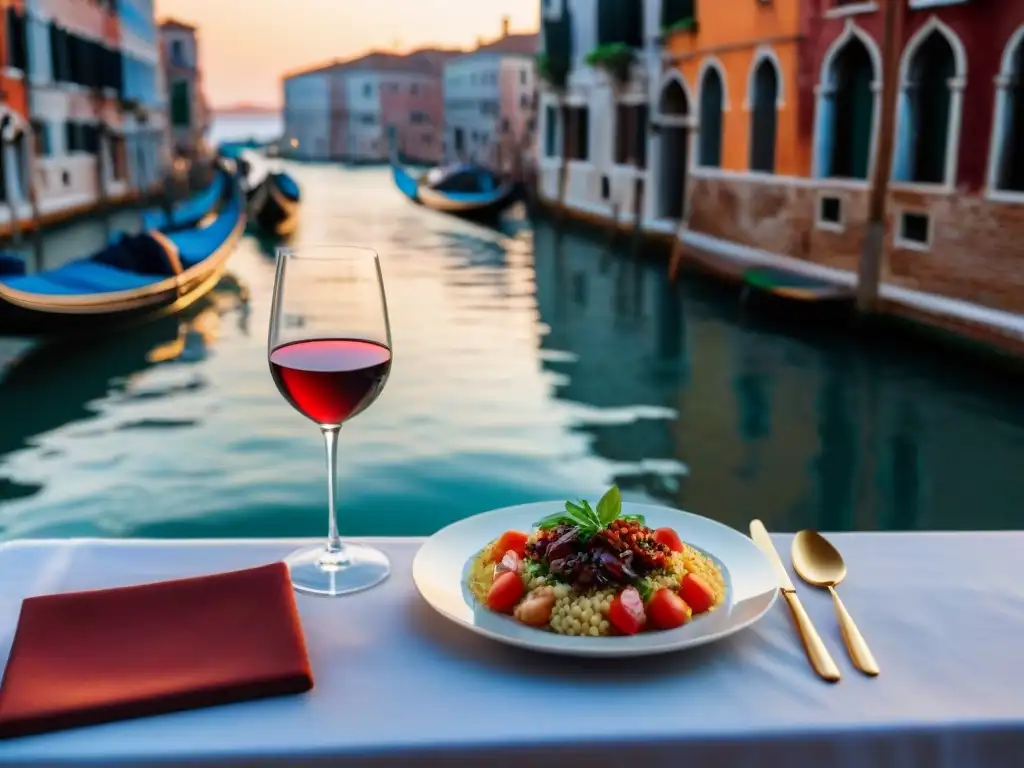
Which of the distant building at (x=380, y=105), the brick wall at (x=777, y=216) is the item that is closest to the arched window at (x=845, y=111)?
the brick wall at (x=777, y=216)

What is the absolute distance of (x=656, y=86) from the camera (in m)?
10.6

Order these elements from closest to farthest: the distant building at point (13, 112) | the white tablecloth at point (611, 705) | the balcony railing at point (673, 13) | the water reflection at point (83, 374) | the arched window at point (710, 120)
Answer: the white tablecloth at point (611, 705)
the water reflection at point (83, 374)
the arched window at point (710, 120)
the balcony railing at point (673, 13)
the distant building at point (13, 112)

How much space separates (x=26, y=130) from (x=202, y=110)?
Answer: 2163 cm

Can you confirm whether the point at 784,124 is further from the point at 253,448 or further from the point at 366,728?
the point at 366,728

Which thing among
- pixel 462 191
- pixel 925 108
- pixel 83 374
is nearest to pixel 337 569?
pixel 83 374

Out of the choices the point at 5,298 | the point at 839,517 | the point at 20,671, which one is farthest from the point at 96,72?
the point at 20,671

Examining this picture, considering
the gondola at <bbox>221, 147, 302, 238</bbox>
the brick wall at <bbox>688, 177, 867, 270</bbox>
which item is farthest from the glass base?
the gondola at <bbox>221, 147, 302, 238</bbox>

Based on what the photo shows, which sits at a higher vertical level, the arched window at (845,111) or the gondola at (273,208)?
the arched window at (845,111)

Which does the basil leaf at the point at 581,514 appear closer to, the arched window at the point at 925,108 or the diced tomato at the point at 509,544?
the diced tomato at the point at 509,544

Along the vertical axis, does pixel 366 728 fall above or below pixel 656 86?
below

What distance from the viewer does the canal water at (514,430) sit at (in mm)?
3316

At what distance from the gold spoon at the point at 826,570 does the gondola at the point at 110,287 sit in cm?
426

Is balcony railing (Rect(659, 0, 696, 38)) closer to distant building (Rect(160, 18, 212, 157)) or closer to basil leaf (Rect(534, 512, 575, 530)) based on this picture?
basil leaf (Rect(534, 512, 575, 530))

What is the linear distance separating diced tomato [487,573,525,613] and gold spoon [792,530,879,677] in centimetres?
20
